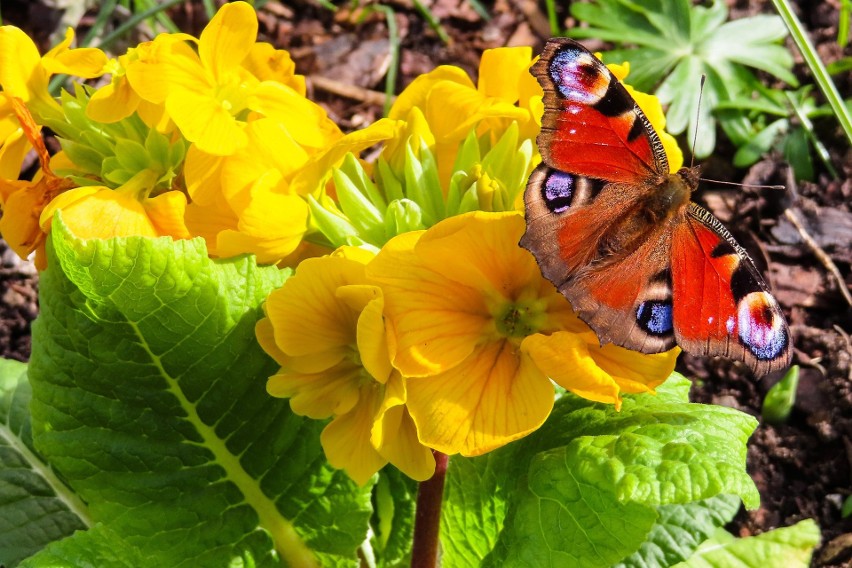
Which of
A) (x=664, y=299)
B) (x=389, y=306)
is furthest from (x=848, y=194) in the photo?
(x=389, y=306)

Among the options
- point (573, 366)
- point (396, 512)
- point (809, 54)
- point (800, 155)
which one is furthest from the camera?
point (800, 155)

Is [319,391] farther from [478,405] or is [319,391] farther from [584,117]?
[584,117]

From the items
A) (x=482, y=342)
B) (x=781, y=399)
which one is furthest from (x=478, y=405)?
(x=781, y=399)

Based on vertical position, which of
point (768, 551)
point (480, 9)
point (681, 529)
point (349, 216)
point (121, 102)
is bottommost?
point (768, 551)

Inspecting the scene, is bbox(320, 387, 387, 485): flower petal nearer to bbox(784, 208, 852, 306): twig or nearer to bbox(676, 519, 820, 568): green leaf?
bbox(676, 519, 820, 568): green leaf

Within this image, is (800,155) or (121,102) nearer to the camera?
(121,102)
